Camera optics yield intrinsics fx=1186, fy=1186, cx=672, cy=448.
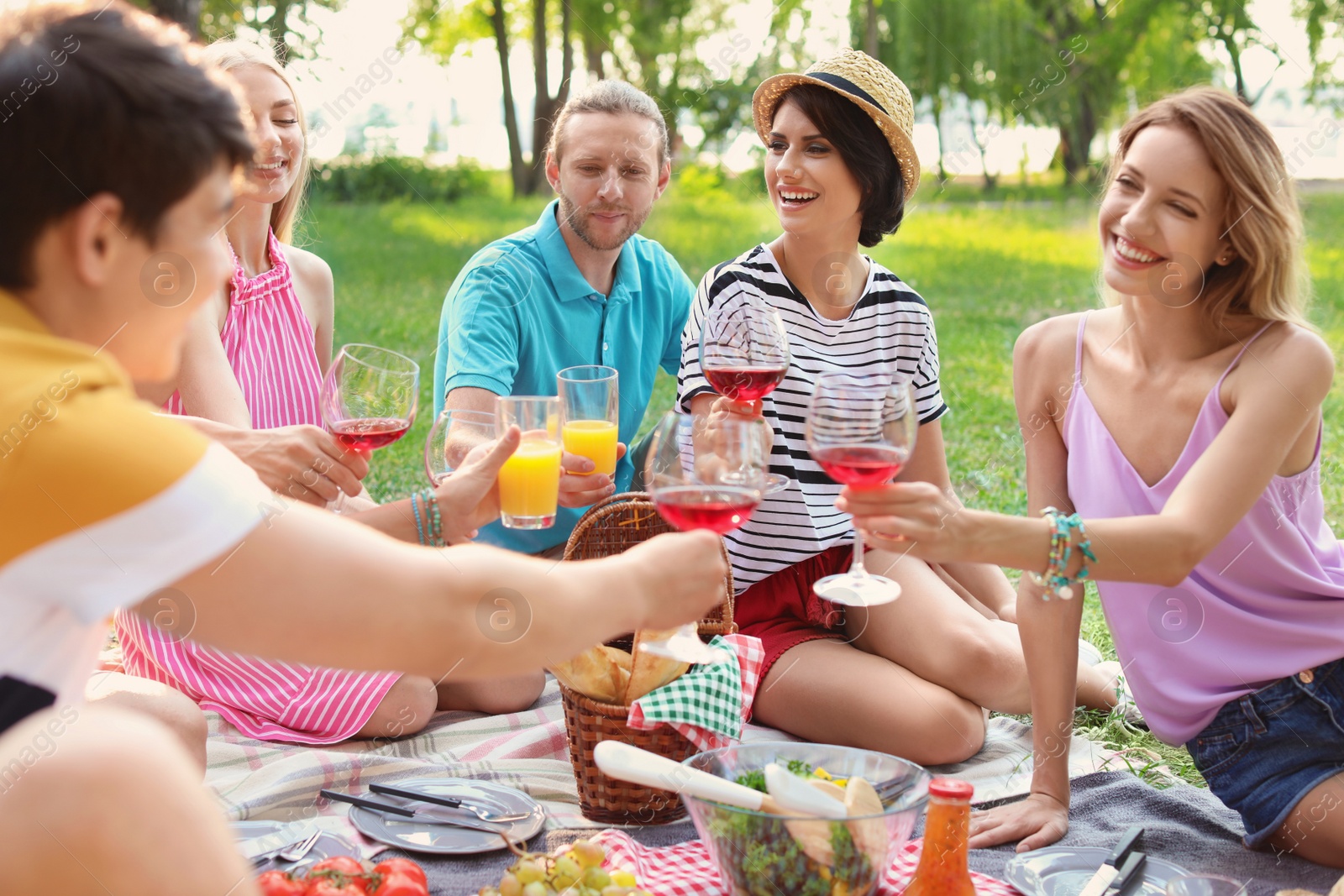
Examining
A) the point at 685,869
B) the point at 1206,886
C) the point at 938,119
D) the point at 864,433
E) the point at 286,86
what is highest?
the point at 286,86

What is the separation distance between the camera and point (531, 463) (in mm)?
2781

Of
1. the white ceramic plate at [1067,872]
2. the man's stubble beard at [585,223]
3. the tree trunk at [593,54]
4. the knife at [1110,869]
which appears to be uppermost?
the tree trunk at [593,54]

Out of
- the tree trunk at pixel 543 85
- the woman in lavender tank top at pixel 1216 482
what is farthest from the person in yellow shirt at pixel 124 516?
the tree trunk at pixel 543 85

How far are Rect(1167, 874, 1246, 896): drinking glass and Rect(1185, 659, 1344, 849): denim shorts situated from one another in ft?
2.00

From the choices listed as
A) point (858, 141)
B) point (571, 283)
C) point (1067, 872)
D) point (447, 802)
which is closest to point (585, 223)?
point (571, 283)

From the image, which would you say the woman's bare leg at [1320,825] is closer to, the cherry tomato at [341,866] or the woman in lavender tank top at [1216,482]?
the woman in lavender tank top at [1216,482]

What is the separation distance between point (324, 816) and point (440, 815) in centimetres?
30

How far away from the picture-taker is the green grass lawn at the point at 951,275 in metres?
6.63

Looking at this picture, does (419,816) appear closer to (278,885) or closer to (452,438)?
(278,885)

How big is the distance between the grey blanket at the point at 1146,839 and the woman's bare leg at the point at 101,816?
4.39 feet

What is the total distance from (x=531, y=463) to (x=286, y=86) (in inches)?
71.3

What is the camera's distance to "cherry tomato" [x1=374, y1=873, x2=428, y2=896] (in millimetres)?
2291

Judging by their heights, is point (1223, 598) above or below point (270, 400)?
below

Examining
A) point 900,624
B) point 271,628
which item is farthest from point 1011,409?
point 271,628
